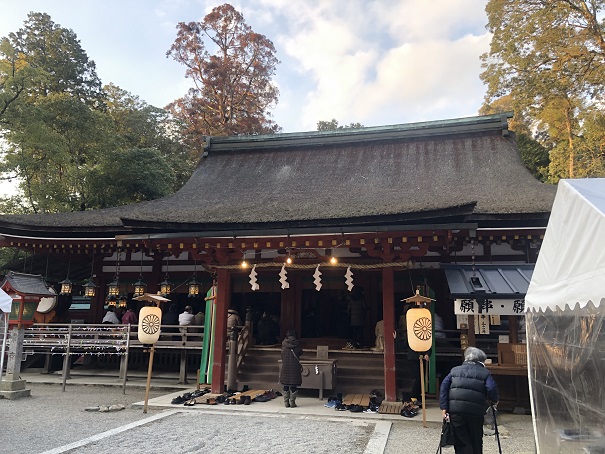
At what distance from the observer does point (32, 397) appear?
966cm

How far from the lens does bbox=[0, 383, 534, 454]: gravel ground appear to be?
19.7 feet

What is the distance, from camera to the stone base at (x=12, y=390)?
9.31 metres

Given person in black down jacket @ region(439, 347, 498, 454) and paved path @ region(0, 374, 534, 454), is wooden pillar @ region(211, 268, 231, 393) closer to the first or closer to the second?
paved path @ region(0, 374, 534, 454)

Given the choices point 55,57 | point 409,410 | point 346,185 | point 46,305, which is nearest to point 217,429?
point 409,410

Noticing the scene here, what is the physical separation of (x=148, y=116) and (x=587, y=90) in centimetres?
2573

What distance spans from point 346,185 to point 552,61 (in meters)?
14.1

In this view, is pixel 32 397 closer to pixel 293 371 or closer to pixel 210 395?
pixel 210 395

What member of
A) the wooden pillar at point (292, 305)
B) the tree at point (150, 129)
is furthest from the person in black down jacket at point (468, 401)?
the tree at point (150, 129)

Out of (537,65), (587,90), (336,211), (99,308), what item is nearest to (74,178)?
(99,308)

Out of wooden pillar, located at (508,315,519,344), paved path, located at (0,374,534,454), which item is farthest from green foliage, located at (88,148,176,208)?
wooden pillar, located at (508,315,519,344)

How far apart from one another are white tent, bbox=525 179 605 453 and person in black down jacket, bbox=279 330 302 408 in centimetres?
516

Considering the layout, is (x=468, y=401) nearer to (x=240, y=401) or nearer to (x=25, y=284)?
(x=240, y=401)

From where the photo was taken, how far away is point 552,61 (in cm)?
1984

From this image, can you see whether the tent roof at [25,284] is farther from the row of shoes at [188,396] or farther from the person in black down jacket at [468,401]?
the person in black down jacket at [468,401]
